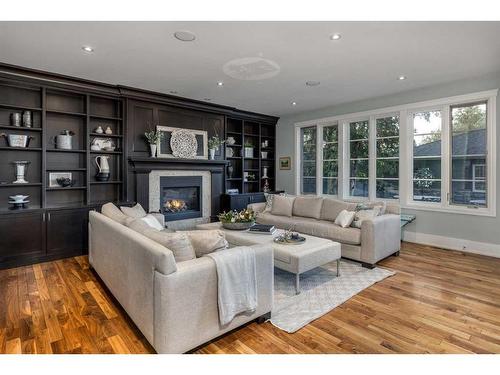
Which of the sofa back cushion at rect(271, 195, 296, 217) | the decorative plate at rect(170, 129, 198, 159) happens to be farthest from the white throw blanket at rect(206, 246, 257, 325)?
the decorative plate at rect(170, 129, 198, 159)

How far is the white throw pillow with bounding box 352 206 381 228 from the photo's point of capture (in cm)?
386

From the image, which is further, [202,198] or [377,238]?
[202,198]

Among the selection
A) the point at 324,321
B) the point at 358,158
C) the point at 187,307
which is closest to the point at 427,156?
the point at 358,158

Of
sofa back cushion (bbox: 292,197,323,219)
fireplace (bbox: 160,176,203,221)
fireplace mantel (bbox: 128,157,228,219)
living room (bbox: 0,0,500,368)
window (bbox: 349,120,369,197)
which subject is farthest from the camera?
window (bbox: 349,120,369,197)

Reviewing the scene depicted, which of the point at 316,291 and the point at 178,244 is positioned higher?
the point at 178,244

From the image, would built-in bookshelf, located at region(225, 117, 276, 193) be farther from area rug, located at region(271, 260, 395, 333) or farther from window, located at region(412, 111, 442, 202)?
area rug, located at region(271, 260, 395, 333)

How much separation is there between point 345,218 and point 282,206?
4.60 ft

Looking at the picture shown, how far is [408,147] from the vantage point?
5027 mm

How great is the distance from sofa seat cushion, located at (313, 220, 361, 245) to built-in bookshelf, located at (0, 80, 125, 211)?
3.35 meters

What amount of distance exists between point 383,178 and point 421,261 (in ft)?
6.26

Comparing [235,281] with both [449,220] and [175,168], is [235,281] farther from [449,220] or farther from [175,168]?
[449,220]

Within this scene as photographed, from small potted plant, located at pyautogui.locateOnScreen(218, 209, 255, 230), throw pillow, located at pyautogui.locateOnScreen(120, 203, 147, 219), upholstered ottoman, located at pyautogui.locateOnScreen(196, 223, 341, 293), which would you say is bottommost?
upholstered ottoman, located at pyautogui.locateOnScreen(196, 223, 341, 293)

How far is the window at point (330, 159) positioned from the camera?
6199 mm
